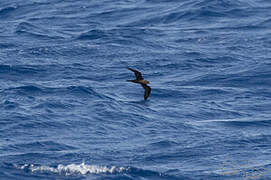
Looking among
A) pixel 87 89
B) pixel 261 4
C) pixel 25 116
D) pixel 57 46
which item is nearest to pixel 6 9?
pixel 57 46

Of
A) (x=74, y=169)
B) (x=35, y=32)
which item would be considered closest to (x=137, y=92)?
(x=74, y=169)

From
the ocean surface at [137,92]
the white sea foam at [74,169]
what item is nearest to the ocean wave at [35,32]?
the ocean surface at [137,92]

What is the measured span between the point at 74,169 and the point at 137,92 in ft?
31.0

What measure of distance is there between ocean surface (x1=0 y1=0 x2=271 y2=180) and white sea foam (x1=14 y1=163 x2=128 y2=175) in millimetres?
37

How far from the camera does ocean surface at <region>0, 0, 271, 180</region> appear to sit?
73.5 feet

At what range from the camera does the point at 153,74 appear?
33.2 m

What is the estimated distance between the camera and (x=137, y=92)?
1203 inches

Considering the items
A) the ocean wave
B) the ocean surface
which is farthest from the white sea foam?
the ocean wave

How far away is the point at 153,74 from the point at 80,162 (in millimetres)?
11842

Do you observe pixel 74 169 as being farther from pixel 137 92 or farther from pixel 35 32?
pixel 35 32

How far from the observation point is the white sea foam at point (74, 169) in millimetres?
21469

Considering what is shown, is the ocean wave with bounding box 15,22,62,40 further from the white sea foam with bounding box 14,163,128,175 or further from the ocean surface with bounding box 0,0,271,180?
the white sea foam with bounding box 14,163,128,175

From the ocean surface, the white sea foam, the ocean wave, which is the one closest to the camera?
the white sea foam

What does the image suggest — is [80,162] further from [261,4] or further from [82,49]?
[261,4]
